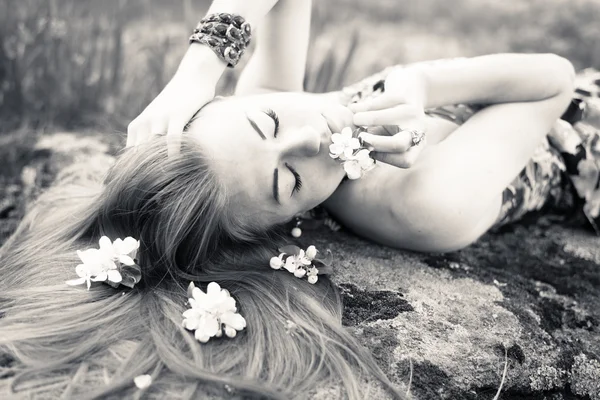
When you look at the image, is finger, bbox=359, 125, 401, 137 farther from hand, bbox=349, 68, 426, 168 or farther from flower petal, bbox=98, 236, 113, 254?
flower petal, bbox=98, 236, 113, 254

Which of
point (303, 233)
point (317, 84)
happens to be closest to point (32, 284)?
→ point (303, 233)

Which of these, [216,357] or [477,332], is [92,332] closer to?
[216,357]

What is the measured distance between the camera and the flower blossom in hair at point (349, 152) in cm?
151

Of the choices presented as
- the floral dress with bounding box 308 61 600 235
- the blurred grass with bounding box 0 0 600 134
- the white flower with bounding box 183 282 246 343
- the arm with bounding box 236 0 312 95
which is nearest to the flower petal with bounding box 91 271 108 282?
the white flower with bounding box 183 282 246 343

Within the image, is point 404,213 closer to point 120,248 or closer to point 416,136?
point 416,136

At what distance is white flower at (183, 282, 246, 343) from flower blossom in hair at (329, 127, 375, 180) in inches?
17.6

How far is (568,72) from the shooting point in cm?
199

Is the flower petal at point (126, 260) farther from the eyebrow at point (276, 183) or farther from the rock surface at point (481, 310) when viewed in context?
the rock surface at point (481, 310)

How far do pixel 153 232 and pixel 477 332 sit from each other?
2.78 feet

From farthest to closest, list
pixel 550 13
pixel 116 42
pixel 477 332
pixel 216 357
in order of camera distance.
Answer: pixel 550 13 < pixel 116 42 < pixel 477 332 < pixel 216 357

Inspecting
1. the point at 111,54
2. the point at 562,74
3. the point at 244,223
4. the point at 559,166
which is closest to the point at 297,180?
the point at 244,223

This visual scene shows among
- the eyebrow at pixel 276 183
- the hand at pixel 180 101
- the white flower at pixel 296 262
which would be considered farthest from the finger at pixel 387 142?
the hand at pixel 180 101

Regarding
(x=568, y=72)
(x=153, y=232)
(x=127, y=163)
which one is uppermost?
(x=568, y=72)

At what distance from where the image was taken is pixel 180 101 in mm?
1569
